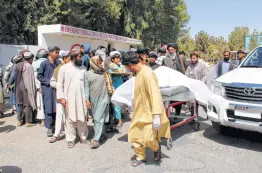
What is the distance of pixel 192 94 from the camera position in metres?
5.73

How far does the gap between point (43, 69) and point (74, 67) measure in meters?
1.17

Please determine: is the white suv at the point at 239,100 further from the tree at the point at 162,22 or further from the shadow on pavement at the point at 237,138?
the tree at the point at 162,22

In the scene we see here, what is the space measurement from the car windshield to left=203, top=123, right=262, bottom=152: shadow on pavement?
4.82ft

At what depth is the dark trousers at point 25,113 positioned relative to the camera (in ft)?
22.6

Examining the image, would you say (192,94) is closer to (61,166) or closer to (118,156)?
(118,156)

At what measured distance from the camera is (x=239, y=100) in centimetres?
488

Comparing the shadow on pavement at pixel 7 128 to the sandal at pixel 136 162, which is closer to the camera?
the sandal at pixel 136 162

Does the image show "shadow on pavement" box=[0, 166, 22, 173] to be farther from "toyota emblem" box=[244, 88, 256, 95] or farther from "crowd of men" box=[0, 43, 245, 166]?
"toyota emblem" box=[244, 88, 256, 95]

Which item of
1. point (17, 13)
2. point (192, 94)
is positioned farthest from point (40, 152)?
point (17, 13)

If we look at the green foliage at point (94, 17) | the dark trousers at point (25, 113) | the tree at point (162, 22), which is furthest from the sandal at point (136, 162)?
the tree at point (162, 22)

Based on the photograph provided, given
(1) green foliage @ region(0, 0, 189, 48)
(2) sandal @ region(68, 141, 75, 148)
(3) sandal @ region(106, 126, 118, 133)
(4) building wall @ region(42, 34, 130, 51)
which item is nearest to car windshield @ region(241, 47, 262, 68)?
(3) sandal @ region(106, 126, 118, 133)

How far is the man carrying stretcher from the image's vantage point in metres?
3.90

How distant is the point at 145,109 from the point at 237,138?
8.55ft

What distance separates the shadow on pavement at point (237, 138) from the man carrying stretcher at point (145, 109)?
1904 millimetres
